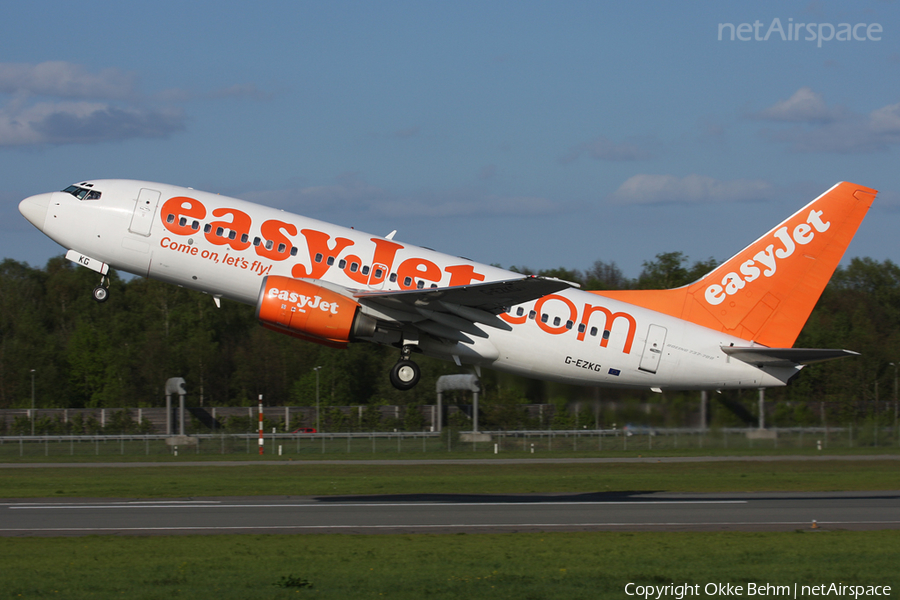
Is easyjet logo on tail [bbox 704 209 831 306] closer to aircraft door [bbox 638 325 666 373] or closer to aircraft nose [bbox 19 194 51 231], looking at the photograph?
aircraft door [bbox 638 325 666 373]

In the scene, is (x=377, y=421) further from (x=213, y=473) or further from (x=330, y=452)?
(x=213, y=473)

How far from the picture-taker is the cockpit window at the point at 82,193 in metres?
28.8

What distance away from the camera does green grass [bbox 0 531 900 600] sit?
1700 centimetres

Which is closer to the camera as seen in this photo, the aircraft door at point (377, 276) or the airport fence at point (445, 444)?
the aircraft door at point (377, 276)

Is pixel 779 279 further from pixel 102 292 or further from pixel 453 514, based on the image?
pixel 102 292

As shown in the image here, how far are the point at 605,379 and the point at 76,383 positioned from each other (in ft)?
287

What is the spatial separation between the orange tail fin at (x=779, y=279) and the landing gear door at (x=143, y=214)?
16.3m

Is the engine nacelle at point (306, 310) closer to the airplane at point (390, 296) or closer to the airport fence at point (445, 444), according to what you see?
the airplane at point (390, 296)

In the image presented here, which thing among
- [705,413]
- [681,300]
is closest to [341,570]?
[681,300]

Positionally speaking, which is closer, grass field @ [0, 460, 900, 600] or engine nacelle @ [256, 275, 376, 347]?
grass field @ [0, 460, 900, 600]

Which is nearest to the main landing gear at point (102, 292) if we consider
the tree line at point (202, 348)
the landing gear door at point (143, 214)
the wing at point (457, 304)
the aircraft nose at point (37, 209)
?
the landing gear door at point (143, 214)

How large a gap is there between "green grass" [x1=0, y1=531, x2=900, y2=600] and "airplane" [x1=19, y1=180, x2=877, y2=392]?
277 inches

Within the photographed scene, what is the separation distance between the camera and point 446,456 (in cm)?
5094

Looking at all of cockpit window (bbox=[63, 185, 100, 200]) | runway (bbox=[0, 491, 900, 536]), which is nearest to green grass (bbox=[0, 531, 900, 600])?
runway (bbox=[0, 491, 900, 536])
